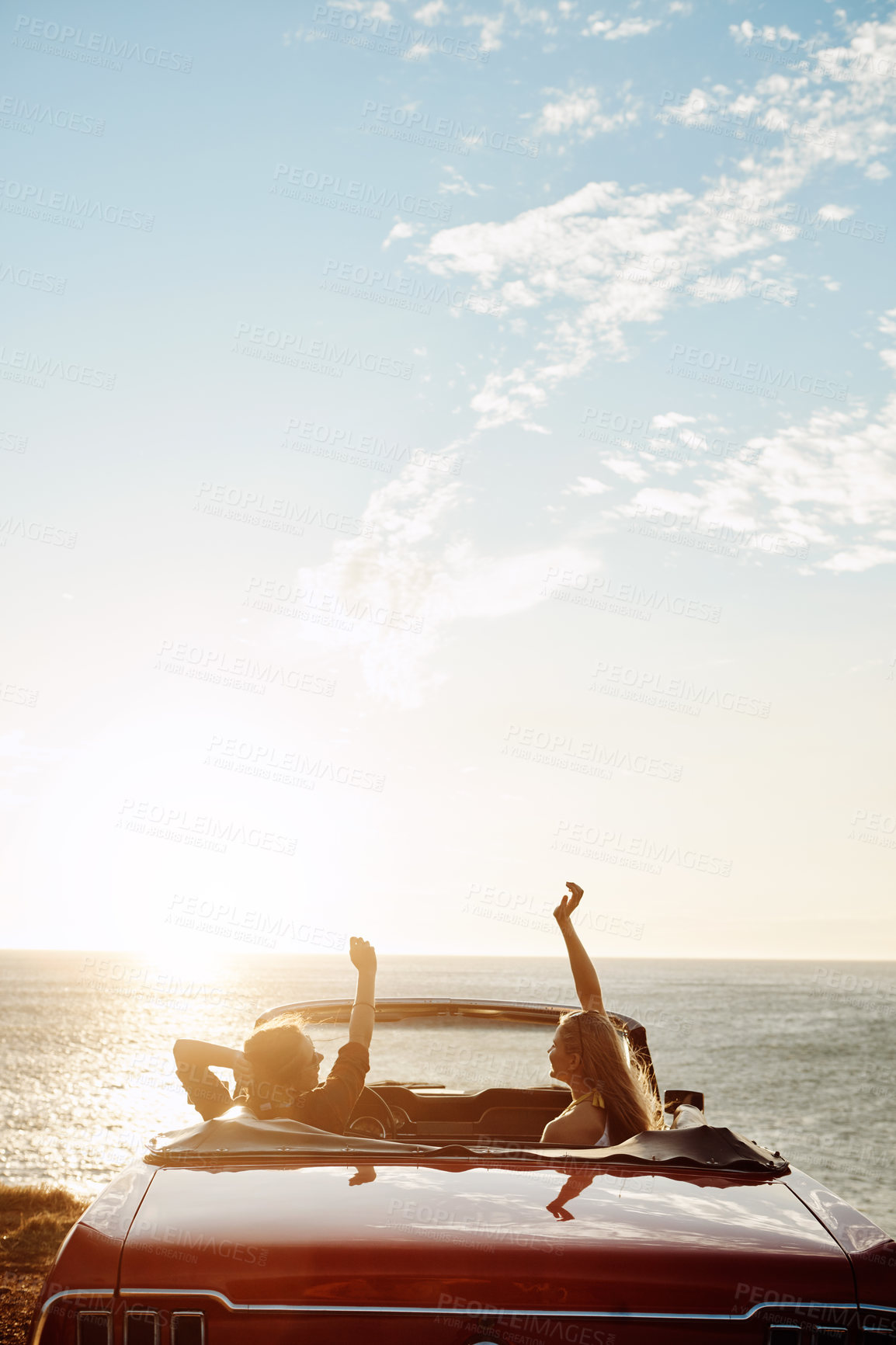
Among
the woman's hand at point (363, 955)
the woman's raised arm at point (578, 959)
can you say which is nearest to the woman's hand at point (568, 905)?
the woman's raised arm at point (578, 959)

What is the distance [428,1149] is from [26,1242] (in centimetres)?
984

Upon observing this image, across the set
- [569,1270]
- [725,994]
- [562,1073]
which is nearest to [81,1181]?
[562,1073]

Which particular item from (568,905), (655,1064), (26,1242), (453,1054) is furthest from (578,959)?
(453,1054)

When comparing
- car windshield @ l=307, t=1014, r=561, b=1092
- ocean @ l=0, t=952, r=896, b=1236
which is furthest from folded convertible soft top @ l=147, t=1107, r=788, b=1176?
car windshield @ l=307, t=1014, r=561, b=1092

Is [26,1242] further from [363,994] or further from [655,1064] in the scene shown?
[655,1064]

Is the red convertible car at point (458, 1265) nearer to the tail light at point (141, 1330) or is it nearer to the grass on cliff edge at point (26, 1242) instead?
the tail light at point (141, 1330)

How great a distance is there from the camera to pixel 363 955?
4.20 metres

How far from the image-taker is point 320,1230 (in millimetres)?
2133

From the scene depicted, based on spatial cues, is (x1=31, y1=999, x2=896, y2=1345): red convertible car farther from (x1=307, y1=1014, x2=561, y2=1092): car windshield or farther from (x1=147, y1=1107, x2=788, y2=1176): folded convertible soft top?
(x1=307, y1=1014, x2=561, y2=1092): car windshield

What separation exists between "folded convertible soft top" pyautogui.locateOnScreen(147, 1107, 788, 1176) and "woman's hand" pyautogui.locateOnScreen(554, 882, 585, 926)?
1.86 m

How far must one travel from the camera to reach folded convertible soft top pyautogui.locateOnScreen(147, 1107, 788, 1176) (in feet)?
9.00

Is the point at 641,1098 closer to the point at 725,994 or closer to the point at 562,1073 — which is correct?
the point at 562,1073

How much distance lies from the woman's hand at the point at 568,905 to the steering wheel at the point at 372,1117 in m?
1.30

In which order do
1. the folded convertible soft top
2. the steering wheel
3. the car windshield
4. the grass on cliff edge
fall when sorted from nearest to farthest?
1. the folded convertible soft top
2. the steering wheel
3. the car windshield
4. the grass on cliff edge
